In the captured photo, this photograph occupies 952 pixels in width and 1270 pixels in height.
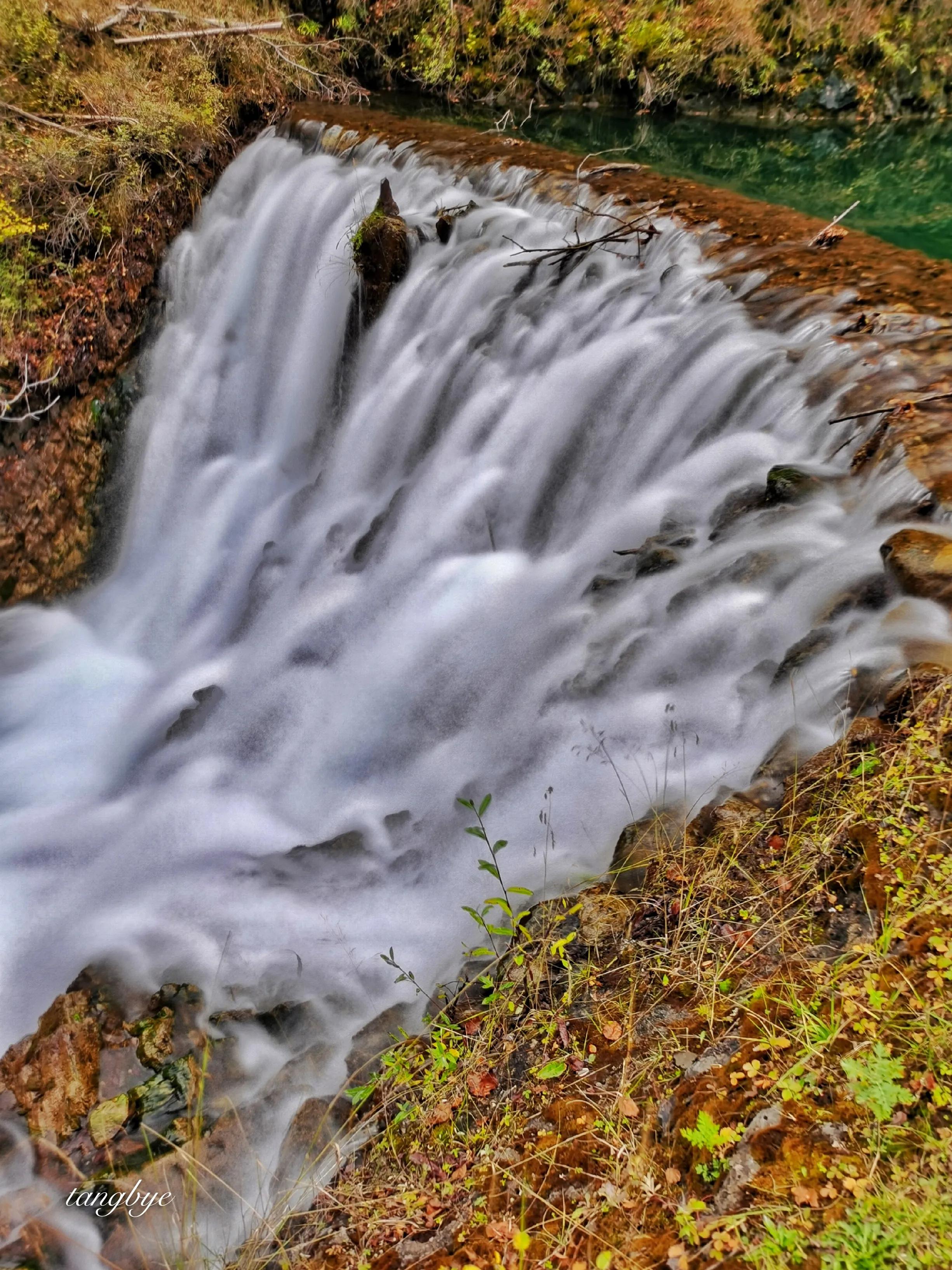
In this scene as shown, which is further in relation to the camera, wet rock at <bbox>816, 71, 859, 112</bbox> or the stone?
wet rock at <bbox>816, 71, 859, 112</bbox>

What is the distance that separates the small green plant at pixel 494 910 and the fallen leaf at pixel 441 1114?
0.42 meters

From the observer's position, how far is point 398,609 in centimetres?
466

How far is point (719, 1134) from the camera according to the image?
1712mm

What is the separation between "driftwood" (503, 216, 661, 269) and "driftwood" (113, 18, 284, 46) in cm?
502

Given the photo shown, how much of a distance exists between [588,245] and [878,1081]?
498 centimetres

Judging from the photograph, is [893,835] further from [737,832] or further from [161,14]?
[161,14]

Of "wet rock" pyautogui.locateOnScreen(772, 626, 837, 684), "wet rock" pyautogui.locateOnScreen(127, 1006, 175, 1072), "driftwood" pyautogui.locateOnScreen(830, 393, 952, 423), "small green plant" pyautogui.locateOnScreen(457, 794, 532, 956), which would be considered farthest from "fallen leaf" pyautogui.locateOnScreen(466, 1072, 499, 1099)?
"driftwood" pyautogui.locateOnScreen(830, 393, 952, 423)

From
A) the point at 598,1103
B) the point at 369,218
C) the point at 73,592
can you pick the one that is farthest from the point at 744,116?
the point at 598,1103

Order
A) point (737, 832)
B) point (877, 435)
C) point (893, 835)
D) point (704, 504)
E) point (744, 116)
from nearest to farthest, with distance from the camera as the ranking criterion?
1. point (893, 835)
2. point (737, 832)
3. point (877, 435)
4. point (704, 504)
5. point (744, 116)

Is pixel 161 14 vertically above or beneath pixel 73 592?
above

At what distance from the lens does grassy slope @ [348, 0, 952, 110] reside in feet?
34.0

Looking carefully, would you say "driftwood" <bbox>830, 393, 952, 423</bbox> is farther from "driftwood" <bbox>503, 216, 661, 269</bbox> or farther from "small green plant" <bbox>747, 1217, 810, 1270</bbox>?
"small green plant" <bbox>747, 1217, 810, 1270</bbox>

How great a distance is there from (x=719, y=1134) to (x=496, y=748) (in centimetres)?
216

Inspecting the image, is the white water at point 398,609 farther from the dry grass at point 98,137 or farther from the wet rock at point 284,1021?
the dry grass at point 98,137
